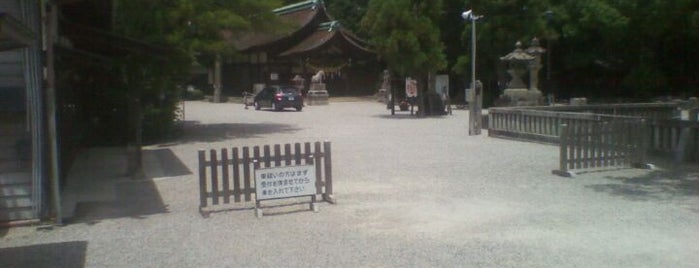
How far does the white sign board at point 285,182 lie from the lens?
9578mm

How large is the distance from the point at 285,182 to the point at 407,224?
1.87 metres

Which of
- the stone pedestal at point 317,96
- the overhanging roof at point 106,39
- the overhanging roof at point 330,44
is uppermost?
the overhanging roof at point 330,44

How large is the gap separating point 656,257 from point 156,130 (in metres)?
16.6

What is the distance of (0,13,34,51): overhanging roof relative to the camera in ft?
18.6

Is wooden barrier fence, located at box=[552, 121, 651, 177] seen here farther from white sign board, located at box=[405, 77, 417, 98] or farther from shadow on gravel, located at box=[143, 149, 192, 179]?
white sign board, located at box=[405, 77, 417, 98]

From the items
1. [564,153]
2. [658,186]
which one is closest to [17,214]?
[564,153]

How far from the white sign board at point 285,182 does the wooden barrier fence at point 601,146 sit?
4.92m

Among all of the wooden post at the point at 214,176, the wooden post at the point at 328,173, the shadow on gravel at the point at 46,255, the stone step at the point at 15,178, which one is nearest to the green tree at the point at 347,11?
the wooden post at the point at 328,173

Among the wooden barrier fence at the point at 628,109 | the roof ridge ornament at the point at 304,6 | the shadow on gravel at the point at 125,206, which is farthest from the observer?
the roof ridge ornament at the point at 304,6

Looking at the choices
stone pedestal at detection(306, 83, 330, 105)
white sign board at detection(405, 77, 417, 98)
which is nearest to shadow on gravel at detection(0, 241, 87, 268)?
white sign board at detection(405, 77, 417, 98)

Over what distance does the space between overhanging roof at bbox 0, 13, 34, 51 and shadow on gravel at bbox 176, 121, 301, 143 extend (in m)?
14.4

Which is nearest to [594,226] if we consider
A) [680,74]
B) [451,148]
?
[451,148]

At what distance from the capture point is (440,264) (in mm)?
6965

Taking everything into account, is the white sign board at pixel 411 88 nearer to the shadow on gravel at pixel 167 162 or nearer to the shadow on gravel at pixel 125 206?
the shadow on gravel at pixel 167 162
